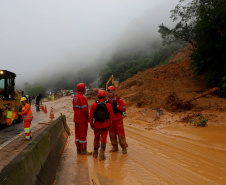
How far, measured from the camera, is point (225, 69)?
1485cm

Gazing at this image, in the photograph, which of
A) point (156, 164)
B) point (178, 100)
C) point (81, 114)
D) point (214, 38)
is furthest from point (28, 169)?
point (214, 38)

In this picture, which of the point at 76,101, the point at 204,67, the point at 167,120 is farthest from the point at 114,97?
the point at 204,67

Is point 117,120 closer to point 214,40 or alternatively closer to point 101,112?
point 101,112

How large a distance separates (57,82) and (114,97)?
18032cm

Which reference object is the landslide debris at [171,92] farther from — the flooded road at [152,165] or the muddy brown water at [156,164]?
the flooded road at [152,165]

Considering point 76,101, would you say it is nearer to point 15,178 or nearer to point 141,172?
point 141,172

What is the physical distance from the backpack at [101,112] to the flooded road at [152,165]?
3.81 feet

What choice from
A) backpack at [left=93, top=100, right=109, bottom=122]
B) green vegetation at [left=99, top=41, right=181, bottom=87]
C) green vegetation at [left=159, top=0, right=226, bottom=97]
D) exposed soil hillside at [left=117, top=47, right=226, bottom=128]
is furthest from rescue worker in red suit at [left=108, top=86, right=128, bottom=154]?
green vegetation at [left=99, top=41, right=181, bottom=87]

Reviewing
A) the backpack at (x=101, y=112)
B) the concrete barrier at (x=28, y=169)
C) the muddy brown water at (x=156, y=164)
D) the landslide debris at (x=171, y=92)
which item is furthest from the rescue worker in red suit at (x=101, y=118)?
the landslide debris at (x=171, y=92)

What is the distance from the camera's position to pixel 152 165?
183 inches

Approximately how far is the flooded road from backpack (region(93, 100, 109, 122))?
1.16m

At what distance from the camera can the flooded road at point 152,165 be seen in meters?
3.81

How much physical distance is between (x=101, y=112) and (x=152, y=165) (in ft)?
6.12

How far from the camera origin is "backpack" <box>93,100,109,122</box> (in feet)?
15.7
